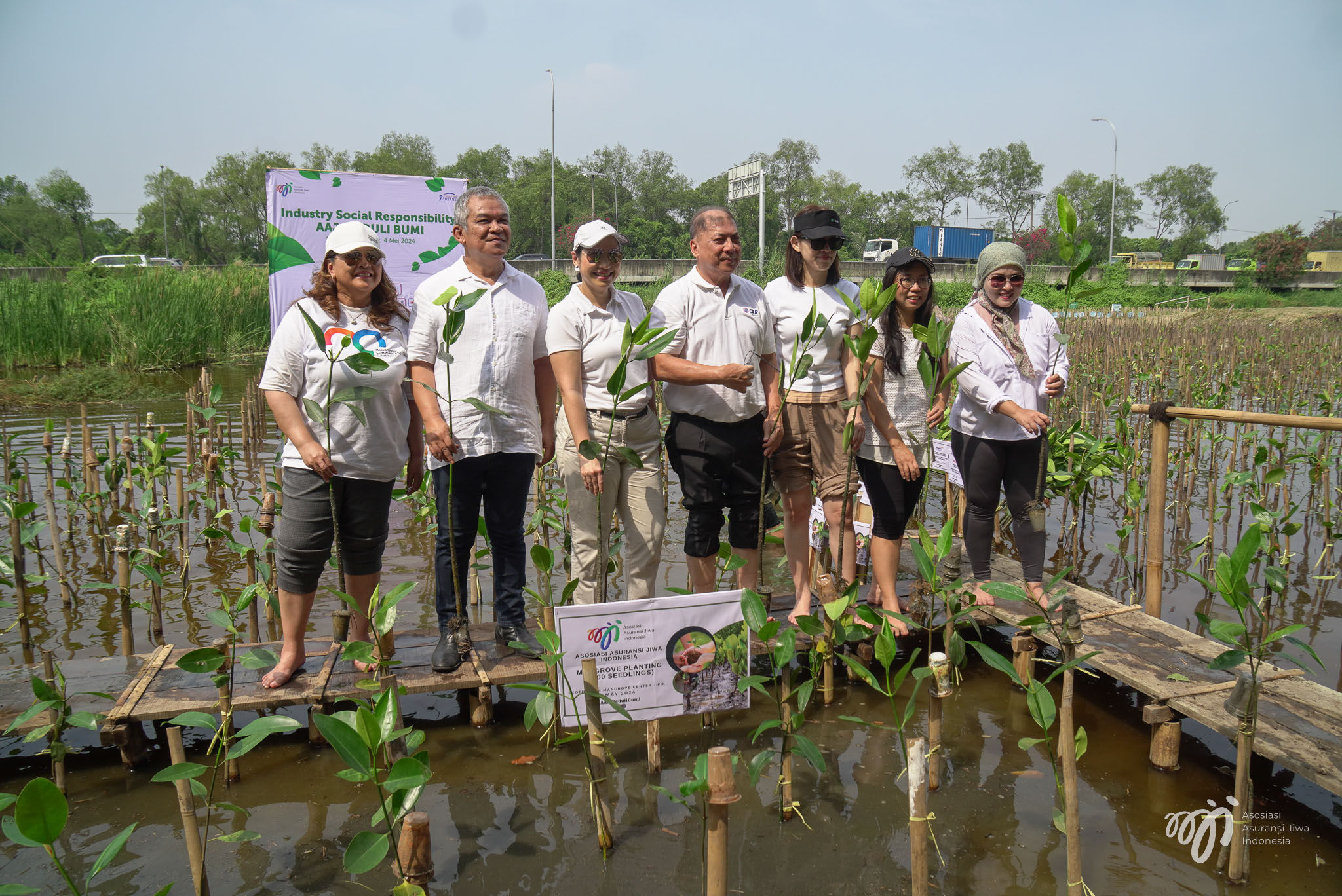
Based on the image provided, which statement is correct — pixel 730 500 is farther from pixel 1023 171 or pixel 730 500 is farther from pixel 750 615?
pixel 1023 171

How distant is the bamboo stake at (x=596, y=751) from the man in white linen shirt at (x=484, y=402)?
2.37 feet

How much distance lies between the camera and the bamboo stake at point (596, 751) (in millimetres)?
2197

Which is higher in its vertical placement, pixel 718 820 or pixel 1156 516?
pixel 1156 516

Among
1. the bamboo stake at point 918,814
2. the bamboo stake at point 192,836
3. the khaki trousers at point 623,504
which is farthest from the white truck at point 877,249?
the bamboo stake at point 192,836

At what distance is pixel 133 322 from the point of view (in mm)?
11961

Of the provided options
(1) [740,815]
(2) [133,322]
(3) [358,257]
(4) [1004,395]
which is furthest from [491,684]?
(2) [133,322]

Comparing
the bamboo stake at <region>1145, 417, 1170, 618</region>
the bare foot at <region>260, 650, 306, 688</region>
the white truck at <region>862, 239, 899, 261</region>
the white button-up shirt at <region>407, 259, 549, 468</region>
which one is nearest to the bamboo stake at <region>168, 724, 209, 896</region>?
the bare foot at <region>260, 650, 306, 688</region>

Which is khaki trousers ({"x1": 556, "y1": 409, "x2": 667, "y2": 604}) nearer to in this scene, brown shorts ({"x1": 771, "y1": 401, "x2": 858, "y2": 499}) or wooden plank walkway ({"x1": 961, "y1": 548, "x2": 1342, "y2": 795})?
brown shorts ({"x1": 771, "y1": 401, "x2": 858, "y2": 499})

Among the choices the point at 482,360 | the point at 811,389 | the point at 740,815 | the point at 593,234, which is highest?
the point at 593,234

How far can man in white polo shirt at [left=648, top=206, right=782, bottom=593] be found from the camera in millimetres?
3186

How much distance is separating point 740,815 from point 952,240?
47017 millimetres

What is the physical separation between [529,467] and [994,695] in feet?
6.96

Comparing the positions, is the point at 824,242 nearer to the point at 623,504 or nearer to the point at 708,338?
the point at 708,338

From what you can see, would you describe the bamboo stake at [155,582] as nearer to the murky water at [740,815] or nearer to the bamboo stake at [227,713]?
the murky water at [740,815]
